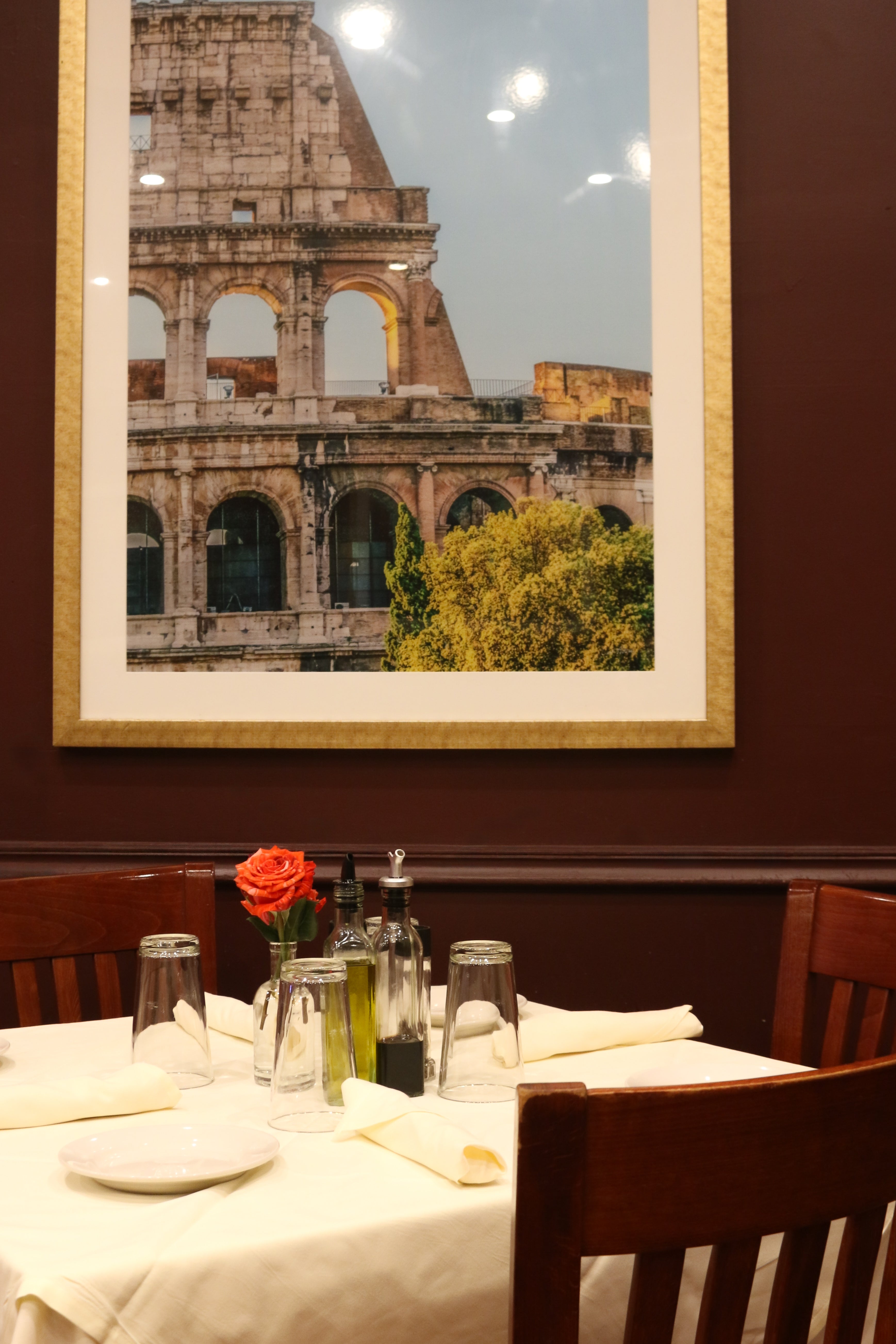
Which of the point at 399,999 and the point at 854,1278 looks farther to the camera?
the point at 399,999

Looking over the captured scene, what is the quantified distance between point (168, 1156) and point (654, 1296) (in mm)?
532

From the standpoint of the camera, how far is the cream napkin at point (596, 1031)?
1.42m

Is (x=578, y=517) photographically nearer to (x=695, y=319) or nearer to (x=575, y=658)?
(x=575, y=658)

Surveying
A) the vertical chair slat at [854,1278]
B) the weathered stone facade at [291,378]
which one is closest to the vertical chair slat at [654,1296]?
the vertical chair slat at [854,1278]

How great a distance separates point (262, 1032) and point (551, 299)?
1563 mm

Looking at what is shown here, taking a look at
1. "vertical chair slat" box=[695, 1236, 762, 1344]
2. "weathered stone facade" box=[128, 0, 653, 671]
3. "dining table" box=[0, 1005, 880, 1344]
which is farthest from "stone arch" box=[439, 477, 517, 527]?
"vertical chair slat" box=[695, 1236, 762, 1344]

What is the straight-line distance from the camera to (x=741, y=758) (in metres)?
2.29

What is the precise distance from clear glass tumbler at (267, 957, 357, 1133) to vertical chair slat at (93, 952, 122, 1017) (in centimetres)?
70

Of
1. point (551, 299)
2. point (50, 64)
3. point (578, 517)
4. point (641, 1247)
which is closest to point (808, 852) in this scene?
point (578, 517)

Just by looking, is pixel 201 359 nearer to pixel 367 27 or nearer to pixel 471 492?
pixel 471 492

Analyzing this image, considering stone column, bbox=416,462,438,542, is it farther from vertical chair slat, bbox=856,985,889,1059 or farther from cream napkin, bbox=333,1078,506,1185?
cream napkin, bbox=333,1078,506,1185

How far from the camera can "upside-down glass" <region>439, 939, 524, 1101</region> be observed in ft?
3.89

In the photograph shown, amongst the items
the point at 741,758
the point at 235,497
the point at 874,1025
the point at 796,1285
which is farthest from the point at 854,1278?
the point at 235,497

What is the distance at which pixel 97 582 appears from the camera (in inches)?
92.1
